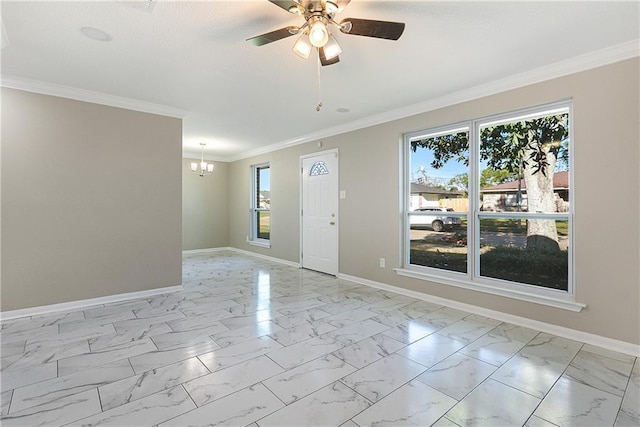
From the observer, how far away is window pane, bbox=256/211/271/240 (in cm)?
723

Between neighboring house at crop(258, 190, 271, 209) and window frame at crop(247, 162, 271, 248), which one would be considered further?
window frame at crop(247, 162, 271, 248)

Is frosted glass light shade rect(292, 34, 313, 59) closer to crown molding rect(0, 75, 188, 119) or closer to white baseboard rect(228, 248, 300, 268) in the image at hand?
crown molding rect(0, 75, 188, 119)

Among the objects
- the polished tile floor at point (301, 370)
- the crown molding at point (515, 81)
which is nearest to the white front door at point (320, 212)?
the crown molding at point (515, 81)

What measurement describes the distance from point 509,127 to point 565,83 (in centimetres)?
61

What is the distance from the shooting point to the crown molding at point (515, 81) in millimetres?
2574

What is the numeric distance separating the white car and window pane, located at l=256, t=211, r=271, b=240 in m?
3.75

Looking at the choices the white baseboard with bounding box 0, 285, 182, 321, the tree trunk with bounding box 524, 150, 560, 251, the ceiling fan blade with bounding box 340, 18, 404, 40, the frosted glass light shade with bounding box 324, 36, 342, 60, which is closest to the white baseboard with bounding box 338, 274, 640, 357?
the tree trunk with bounding box 524, 150, 560, 251

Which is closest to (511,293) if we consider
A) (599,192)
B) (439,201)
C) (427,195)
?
(599,192)

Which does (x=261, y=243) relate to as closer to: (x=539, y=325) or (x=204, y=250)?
(x=204, y=250)

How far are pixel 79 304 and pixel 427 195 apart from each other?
454 centimetres

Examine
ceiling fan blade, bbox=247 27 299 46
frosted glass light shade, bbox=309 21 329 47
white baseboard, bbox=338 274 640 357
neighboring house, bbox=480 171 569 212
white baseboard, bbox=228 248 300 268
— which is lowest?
white baseboard, bbox=338 274 640 357

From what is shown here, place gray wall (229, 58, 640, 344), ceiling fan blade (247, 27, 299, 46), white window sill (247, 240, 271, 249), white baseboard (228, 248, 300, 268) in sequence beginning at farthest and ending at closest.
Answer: white window sill (247, 240, 271, 249) → white baseboard (228, 248, 300, 268) → gray wall (229, 58, 640, 344) → ceiling fan blade (247, 27, 299, 46)

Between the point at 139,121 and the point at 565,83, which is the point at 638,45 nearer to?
the point at 565,83

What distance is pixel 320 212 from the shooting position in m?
5.61
